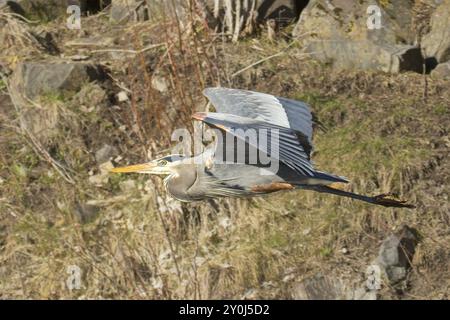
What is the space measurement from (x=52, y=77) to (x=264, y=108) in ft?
9.57

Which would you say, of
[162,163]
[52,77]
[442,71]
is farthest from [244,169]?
[52,77]

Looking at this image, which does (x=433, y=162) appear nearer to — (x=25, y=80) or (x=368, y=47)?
(x=368, y=47)

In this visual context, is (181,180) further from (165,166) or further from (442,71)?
(442,71)

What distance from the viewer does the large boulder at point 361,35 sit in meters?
7.20

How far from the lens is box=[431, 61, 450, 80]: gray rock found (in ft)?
23.5

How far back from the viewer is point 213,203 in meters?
6.86

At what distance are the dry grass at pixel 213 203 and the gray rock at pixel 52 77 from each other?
9cm

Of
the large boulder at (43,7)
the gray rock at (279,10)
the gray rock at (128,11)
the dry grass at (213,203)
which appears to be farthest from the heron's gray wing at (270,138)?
the large boulder at (43,7)

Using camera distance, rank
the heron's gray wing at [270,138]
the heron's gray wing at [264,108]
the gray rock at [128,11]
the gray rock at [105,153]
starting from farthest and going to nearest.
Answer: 1. the gray rock at [128,11]
2. the gray rock at [105,153]
3. the heron's gray wing at [264,108]
4. the heron's gray wing at [270,138]

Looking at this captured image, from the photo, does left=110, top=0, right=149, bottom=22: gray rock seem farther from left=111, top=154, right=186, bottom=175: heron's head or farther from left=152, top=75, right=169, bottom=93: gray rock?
left=111, top=154, right=186, bottom=175: heron's head

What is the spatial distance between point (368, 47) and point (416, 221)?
51.1 inches

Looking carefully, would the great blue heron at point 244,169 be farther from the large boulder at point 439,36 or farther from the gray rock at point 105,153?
the large boulder at point 439,36

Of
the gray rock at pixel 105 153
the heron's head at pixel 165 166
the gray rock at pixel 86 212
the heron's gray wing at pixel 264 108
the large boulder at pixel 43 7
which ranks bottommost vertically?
the gray rock at pixel 86 212

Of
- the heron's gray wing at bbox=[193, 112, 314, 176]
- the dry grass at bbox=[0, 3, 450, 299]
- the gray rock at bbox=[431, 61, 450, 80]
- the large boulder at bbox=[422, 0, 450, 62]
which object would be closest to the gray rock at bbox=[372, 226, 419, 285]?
the dry grass at bbox=[0, 3, 450, 299]
